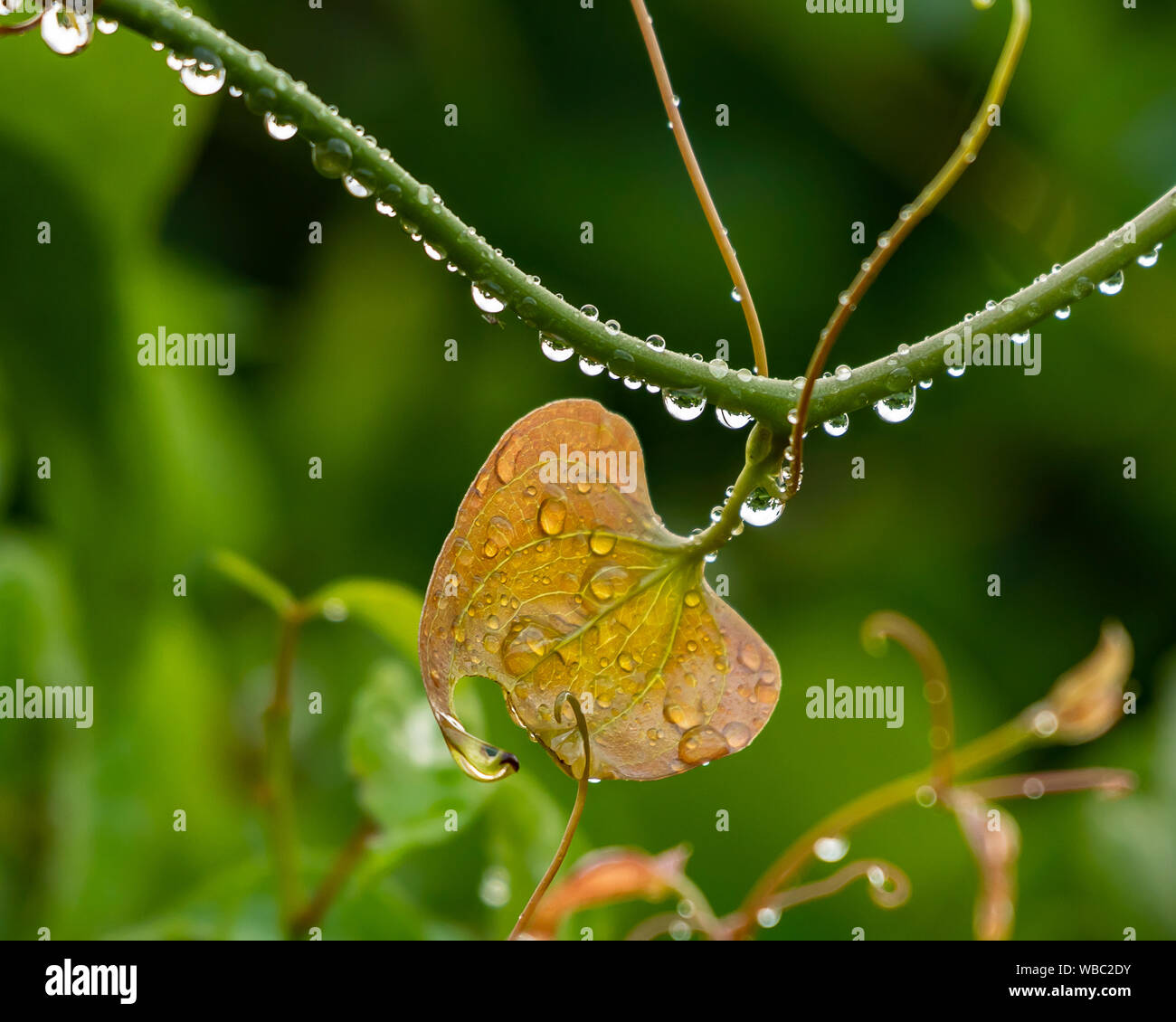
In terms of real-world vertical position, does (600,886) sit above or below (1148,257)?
below

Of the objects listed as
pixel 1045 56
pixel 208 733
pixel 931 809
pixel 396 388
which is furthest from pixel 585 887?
pixel 1045 56

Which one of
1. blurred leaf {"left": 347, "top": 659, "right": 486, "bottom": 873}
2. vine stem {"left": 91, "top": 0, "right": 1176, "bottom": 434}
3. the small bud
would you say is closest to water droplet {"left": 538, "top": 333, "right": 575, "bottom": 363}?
vine stem {"left": 91, "top": 0, "right": 1176, "bottom": 434}

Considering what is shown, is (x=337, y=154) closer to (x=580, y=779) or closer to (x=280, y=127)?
(x=280, y=127)

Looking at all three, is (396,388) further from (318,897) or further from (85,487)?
(318,897)

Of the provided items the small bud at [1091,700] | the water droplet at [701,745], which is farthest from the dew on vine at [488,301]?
the small bud at [1091,700]

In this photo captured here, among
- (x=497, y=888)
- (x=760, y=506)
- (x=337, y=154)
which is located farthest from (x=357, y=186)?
(x=497, y=888)

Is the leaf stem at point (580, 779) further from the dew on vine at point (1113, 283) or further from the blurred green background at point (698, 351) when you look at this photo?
the blurred green background at point (698, 351)

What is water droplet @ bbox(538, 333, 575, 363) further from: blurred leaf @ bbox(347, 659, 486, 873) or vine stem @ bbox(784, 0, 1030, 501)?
blurred leaf @ bbox(347, 659, 486, 873)
